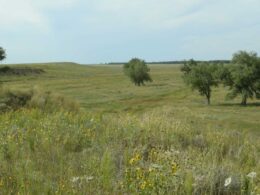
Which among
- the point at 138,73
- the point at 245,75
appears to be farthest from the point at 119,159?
the point at 138,73

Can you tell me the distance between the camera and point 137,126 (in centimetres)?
880

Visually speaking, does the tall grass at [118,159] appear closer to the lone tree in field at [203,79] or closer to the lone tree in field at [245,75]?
the lone tree in field at [245,75]

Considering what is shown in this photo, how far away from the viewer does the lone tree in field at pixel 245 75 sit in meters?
64.8

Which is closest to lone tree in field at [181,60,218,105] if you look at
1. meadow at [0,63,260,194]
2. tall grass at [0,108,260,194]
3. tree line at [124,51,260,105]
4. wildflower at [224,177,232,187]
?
tree line at [124,51,260,105]

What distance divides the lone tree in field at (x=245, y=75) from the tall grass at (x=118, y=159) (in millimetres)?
57243

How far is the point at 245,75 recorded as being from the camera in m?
64.4

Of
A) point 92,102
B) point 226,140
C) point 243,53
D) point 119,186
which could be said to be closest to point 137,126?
point 226,140

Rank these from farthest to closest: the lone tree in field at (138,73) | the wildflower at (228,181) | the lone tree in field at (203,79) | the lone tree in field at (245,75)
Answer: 1. the lone tree in field at (138,73)
2. the lone tree in field at (203,79)
3. the lone tree in field at (245,75)
4. the wildflower at (228,181)

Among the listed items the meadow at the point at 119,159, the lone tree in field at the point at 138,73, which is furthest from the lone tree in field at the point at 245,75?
the meadow at the point at 119,159

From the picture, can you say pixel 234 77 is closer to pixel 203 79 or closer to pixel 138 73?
pixel 203 79

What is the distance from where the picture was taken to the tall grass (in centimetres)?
507

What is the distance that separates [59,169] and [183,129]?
388cm

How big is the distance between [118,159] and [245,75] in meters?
60.4

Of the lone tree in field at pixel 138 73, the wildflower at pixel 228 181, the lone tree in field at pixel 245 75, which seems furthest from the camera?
the lone tree in field at pixel 138 73
